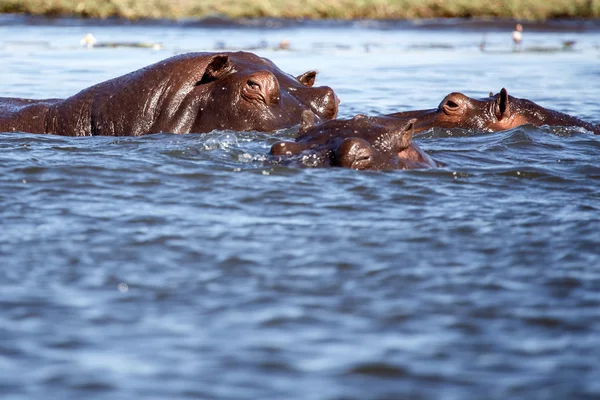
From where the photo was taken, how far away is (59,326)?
4.45 metres

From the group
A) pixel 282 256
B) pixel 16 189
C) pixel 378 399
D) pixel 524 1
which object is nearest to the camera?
pixel 378 399

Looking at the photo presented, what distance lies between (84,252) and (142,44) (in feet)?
69.6

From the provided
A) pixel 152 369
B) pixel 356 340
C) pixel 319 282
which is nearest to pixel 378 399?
pixel 356 340

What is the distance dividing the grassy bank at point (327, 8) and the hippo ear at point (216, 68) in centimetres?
2959

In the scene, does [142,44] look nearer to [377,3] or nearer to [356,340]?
[377,3]

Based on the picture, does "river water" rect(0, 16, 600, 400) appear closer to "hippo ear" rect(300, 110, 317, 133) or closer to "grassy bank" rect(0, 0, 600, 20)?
"hippo ear" rect(300, 110, 317, 133)

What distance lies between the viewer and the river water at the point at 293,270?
401 cm

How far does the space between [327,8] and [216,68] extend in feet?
106

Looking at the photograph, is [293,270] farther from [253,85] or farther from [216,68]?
[216,68]

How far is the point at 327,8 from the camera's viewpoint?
40219mm

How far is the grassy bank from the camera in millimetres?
37656

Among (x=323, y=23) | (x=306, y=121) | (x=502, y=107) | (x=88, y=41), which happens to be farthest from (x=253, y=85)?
(x=323, y=23)

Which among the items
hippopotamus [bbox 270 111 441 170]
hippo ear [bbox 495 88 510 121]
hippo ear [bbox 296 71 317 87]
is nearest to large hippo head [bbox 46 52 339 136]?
hippo ear [bbox 296 71 317 87]

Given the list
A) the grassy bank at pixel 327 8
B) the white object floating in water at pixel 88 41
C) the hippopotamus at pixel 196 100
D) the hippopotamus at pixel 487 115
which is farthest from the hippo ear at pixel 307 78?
the grassy bank at pixel 327 8
